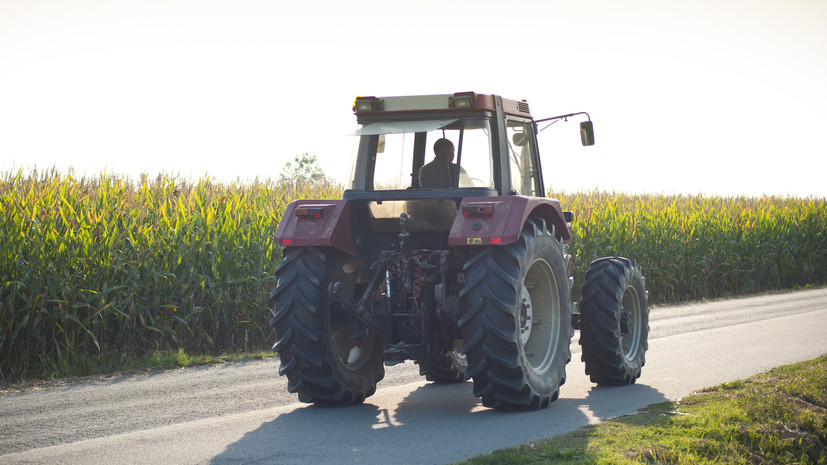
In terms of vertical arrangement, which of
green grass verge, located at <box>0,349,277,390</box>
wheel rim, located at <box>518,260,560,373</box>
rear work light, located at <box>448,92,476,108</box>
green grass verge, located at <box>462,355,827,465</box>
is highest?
rear work light, located at <box>448,92,476,108</box>

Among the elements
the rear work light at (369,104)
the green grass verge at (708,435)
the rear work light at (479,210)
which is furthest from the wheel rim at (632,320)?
the rear work light at (369,104)

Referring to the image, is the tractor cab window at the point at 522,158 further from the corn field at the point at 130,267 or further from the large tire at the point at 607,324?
the corn field at the point at 130,267

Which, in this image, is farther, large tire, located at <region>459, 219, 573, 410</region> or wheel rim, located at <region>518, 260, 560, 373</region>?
wheel rim, located at <region>518, 260, 560, 373</region>

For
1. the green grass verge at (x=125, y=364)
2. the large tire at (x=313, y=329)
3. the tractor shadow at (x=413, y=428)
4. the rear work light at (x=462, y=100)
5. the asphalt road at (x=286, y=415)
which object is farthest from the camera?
the green grass verge at (x=125, y=364)

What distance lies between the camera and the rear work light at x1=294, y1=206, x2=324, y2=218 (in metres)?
6.96

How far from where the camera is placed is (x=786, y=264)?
23609 millimetres

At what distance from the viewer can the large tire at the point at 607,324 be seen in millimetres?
7684

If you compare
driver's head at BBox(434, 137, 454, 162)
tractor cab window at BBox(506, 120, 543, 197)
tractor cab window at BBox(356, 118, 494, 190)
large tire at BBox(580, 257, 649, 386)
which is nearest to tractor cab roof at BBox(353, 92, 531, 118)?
tractor cab window at BBox(356, 118, 494, 190)

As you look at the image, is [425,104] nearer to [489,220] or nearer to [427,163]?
[427,163]

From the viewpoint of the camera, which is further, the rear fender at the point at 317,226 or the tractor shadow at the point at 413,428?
the rear fender at the point at 317,226

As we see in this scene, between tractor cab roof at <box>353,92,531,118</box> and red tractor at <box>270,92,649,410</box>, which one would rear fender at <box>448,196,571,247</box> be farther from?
tractor cab roof at <box>353,92,531,118</box>

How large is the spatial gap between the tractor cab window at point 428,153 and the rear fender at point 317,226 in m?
0.55

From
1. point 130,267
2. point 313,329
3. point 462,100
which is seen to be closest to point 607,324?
point 462,100

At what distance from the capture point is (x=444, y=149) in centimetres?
717
